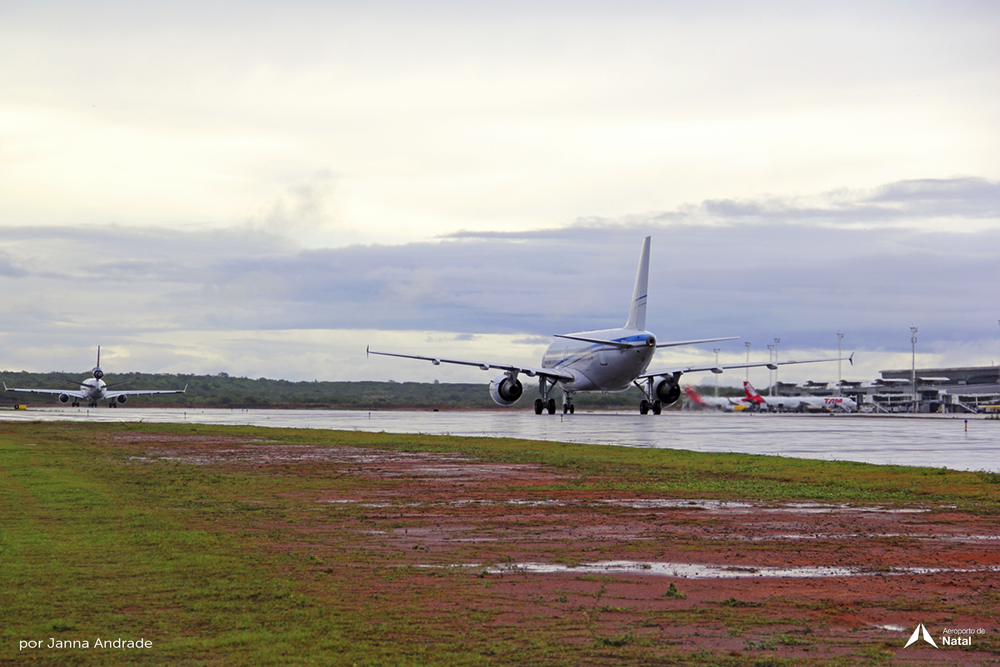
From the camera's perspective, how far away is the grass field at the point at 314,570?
Answer: 22.7 feet

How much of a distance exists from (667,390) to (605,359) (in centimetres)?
804

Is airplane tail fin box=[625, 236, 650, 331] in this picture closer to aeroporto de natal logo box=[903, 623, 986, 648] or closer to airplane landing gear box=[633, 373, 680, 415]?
airplane landing gear box=[633, 373, 680, 415]

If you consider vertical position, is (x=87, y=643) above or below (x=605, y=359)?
below

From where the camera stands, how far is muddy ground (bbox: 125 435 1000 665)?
7.50 metres

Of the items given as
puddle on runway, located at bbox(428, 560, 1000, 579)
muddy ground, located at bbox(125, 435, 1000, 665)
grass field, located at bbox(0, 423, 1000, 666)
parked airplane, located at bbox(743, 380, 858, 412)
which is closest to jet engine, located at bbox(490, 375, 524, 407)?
grass field, located at bbox(0, 423, 1000, 666)

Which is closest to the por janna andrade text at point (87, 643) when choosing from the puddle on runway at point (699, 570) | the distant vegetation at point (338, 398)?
the puddle on runway at point (699, 570)

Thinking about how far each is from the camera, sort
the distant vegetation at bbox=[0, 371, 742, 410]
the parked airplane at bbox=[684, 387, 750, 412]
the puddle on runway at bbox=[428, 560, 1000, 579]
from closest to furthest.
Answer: the puddle on runway at bbox=[428, 560, 1000, 579]
the distant vegetation at bbox=[0, 371, 742, 410]
the parked airplane at bbox=[684, 387, 750, 412]

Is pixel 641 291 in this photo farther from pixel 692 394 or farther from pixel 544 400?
pixel 692 394

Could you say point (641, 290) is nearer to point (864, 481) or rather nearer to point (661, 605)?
point (864, 481)

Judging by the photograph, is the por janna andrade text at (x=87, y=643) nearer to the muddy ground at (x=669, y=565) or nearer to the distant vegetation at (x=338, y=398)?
the muddy ground at (x=669, y=565)

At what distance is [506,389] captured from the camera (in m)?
65.5

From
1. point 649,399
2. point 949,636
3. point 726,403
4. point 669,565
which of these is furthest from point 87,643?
point 726,403

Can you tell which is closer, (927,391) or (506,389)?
(506,389)

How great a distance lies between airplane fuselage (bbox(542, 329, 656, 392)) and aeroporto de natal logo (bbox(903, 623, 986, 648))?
5057 centimetres
